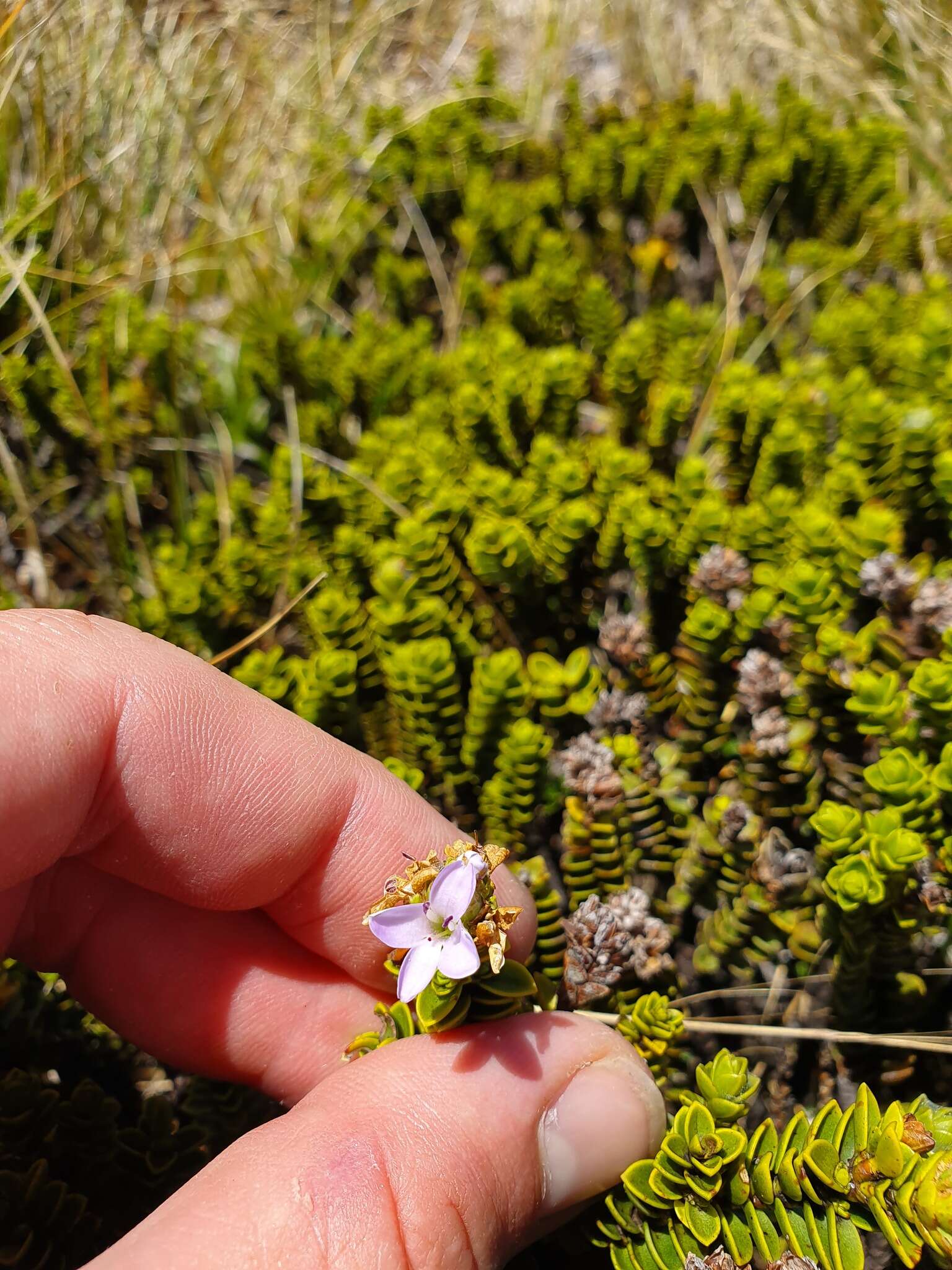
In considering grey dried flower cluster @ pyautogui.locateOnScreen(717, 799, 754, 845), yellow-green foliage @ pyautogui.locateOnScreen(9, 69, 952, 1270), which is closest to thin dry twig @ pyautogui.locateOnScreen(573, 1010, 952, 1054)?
yellow-green foliage @ pyautogui.locateOnScreen(9, 69, 952, 1270)

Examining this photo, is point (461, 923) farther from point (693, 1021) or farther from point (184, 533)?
point (184, 533)

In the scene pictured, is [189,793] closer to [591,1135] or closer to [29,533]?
[591,1135]

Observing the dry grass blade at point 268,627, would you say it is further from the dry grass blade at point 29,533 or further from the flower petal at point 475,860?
the flower petal at point 475,860

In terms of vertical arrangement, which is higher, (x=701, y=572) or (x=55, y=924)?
(x=701, y=572)

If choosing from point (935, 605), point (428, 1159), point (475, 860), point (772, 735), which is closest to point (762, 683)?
point (772, 735)

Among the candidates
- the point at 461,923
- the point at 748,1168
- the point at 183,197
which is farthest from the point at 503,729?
the point at 183,197

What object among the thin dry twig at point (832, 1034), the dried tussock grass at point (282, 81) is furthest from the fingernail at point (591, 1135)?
the dried tussock grass at point (282, 81)
